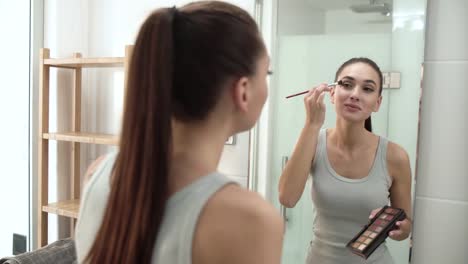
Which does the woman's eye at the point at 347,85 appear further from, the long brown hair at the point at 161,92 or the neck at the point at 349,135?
the long brown hair at the point at 161,92

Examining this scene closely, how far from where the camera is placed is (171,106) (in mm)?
417

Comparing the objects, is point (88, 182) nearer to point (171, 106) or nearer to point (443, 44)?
point (171, 106)

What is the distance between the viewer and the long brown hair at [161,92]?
1.32ft

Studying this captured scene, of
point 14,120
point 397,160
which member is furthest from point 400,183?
point 14,120

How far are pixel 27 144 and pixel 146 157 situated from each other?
4.62ft

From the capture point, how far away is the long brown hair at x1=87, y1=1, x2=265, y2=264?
0.40 m

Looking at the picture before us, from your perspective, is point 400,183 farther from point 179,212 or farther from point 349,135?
point 179,212

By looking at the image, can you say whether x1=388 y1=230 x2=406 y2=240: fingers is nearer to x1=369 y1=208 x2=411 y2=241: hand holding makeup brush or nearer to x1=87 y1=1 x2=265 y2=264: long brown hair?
x1=369 y1=208 x2=411 y2=241: hand holding makeup brush

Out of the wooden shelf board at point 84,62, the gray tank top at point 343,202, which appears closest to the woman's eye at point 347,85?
the gray tank top at point 343,202

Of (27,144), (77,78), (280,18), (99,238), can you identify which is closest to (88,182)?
(99,238)

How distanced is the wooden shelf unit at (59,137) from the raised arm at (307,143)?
27.6 inches

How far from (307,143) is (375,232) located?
235 mm

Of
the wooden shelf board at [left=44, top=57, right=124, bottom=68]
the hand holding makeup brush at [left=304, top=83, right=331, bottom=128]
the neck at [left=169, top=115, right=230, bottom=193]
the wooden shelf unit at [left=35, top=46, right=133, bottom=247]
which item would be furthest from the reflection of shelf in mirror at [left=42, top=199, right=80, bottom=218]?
the neck at [left=169, top=115, right=230, bottom=193]

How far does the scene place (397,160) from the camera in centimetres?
97
